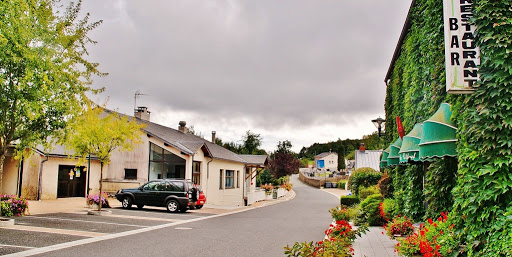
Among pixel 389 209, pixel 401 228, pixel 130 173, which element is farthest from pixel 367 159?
pixel 401 228

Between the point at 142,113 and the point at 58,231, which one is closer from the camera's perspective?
the point at 58,231

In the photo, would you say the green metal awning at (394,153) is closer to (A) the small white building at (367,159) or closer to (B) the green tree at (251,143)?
(A) the small white building at (367,159)

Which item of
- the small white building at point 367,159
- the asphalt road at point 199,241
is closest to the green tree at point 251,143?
the small white building at point 367,159

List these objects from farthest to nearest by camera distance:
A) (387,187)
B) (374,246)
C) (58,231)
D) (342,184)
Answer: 1. (342,184)
2. (387,187)
3. (58,231)
4. (374,246)

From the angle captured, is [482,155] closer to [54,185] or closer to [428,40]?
→ [428,40]

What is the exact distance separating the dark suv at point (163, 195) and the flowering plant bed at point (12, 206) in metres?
6.04

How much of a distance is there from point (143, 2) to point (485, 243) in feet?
44.5

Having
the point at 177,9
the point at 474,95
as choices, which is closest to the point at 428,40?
the point at 474,95

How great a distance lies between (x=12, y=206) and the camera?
51.2ft

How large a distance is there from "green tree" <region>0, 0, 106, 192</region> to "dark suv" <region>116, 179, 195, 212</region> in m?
7.49

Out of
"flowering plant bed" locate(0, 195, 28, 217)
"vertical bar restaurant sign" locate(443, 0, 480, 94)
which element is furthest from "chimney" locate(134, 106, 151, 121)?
"vertical bar restaurant sign" locate(443, 0, 480, 94)

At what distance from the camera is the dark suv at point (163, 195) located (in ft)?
69.2

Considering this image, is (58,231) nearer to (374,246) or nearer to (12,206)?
(12,206)

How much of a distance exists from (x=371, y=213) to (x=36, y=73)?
43.2 feet
